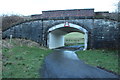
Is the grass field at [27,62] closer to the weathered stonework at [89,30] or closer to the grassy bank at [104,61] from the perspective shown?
the grassy bank at [104,61]

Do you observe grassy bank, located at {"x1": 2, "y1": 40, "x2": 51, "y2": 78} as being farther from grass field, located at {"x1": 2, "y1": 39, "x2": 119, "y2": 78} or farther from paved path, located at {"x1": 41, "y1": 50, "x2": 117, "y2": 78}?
paved path, located at {"x1": 41, "y1": 50, "x2": 117, "y2": 78}

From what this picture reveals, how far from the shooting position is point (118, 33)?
1264 cm

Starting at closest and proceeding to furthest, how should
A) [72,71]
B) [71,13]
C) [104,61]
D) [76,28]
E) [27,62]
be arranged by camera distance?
[72,71] < [27,62] < [104,61] < [76,28] < [71,13]

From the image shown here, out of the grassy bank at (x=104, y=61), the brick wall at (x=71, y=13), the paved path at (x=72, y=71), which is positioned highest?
the brick wall at (x=71, y=13)

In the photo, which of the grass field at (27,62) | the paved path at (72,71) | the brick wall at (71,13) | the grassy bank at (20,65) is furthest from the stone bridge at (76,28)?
the paved path at (72,71)

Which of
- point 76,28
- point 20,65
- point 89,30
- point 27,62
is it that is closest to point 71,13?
point 76,28

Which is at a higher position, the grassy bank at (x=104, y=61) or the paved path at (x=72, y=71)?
the grassy bank at (x=104, y=61)

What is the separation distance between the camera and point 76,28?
14430mm

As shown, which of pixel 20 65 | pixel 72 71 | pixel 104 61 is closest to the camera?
pixel 72 71

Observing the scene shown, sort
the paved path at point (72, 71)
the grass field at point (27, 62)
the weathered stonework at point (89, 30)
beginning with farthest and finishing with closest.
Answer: the weathered stonework at point (89, 30), the paved path at point (72, 71), the grass field at point (27, 62)

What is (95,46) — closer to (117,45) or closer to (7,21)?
(117,45)

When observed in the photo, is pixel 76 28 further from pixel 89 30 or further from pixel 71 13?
pixel 71 13

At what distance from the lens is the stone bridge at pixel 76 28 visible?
1298 cm

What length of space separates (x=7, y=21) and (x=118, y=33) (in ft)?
51.8
